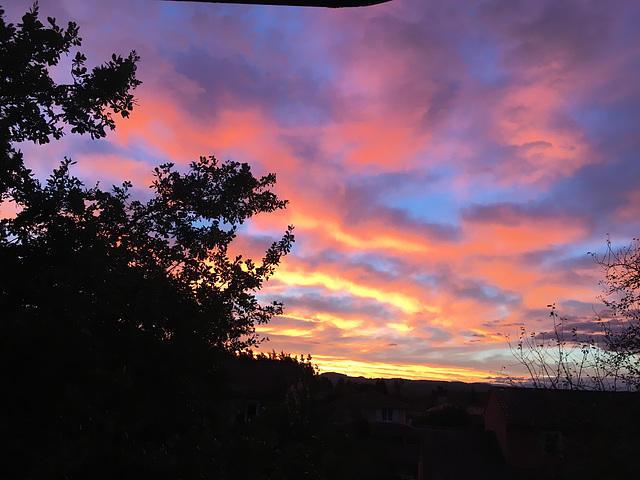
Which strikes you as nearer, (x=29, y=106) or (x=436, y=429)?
(x=29, y=106)

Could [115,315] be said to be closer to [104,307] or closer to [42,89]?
[104,307]

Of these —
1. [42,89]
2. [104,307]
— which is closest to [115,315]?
[104,307]

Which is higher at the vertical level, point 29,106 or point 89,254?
point 29,106

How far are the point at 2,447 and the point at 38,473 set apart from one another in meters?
0.90

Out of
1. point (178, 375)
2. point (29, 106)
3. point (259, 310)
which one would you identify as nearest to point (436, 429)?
point (259, 310)

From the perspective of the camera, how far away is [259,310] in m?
10.2

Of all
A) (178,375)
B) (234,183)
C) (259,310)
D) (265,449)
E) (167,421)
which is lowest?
(265,449)

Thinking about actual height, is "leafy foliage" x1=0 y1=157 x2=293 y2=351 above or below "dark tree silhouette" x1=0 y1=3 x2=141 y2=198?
below

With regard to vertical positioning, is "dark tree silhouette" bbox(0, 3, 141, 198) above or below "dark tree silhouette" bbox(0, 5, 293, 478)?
above

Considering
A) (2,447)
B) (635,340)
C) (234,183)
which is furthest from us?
(635,340)

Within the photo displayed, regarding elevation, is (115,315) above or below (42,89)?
below

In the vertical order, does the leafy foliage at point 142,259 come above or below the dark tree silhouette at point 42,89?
below

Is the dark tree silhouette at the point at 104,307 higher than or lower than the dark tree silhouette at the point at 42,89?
lower

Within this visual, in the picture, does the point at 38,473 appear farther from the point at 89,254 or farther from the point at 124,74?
the point at 124,74
